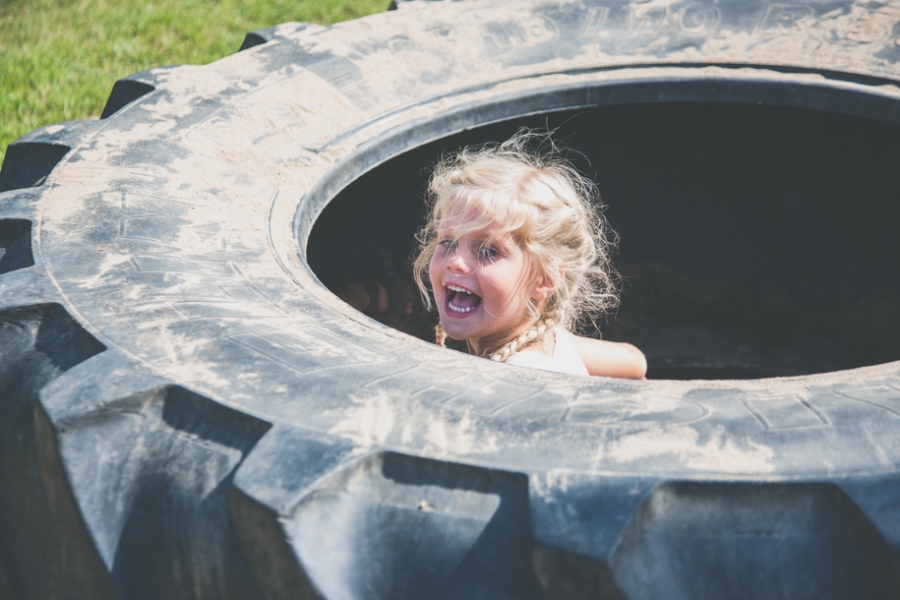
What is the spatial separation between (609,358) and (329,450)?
3.64ft

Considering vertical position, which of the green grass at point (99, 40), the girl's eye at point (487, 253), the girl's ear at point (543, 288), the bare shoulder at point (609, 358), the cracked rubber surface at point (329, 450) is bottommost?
the bare shoulder at point (609, 358)

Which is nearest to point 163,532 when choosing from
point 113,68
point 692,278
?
point 692,278

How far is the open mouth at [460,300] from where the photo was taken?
1593 mm

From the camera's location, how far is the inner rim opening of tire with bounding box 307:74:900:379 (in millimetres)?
1809

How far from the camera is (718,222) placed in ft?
6.74

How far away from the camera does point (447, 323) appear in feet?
5.22

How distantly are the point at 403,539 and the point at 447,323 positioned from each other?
2.58ft

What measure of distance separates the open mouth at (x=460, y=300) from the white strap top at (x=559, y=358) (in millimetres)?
113

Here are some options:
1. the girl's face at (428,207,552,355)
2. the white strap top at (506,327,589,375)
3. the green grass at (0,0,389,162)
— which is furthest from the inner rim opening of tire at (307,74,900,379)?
the green grass at (0,0,389,162)

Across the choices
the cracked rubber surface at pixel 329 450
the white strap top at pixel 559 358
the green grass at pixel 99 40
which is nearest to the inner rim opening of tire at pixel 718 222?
the white strap top at pixel 559 358

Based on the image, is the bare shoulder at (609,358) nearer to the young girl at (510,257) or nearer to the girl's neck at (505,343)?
the young girl at (510,257)

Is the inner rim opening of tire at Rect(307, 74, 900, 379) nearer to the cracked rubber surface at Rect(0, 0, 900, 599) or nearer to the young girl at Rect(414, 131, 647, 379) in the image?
the young girl at Rect(414, 131, 647, 379)

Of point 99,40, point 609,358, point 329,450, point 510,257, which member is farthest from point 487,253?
point 99,40

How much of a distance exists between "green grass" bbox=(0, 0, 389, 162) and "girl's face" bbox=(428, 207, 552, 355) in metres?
1.78
